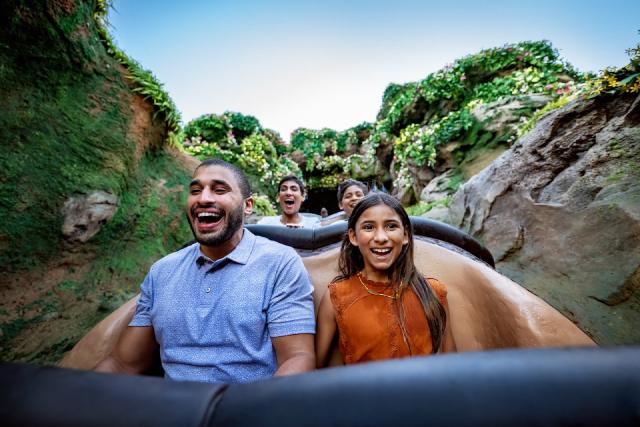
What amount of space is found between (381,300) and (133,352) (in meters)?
1.13

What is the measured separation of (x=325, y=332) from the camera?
46.1 inches

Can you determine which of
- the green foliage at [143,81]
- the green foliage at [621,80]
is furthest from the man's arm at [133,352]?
the green foliage at [621,80]

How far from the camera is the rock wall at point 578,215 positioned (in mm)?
1593

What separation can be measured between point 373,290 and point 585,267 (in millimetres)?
1617

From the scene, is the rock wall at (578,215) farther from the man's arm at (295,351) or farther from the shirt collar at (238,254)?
the shirt collar at (238,254)

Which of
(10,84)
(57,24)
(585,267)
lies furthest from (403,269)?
(57,24)

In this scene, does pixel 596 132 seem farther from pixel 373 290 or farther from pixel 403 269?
pixel 373 290

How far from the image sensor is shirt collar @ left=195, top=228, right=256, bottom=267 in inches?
47.2

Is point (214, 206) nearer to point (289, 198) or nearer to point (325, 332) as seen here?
point (325, 332)

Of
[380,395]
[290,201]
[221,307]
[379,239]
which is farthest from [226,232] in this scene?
[290,201]

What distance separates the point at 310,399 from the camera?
1.04 feet

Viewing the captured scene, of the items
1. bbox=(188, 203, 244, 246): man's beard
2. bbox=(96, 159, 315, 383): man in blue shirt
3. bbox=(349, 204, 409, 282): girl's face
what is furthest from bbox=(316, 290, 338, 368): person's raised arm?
bbox=(188, 203, 244, 246): man's beard

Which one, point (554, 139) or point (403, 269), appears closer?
point (403, 269)

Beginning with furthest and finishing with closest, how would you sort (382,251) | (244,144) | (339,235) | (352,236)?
1. (244,144)
2. (339,235)
3. (352,236)
4. (382,251)
